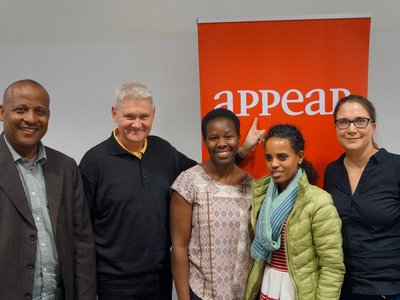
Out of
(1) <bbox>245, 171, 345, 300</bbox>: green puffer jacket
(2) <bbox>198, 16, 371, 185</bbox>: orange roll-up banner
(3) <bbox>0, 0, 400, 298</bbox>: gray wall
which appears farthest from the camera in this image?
(3) <bbox>0, 0, 400, 298</bbox>: gray wall

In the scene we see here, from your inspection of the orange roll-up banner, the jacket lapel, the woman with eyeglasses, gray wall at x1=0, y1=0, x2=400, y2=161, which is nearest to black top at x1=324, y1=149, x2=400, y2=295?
the woman with eyeglasses

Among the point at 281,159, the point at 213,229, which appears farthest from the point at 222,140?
the point at 213,229

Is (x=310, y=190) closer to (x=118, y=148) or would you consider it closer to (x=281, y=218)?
(x=281, y=218)

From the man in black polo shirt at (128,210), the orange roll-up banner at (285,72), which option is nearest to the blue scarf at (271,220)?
the man in black polo shirt at (128,210)

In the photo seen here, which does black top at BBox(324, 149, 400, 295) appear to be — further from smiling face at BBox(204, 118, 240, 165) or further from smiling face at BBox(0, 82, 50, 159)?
smiling face at BBox(0, 82, 50, 159)

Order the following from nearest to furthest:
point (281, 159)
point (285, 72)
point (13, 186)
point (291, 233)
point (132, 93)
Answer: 1. point (13, 186)
2. point (291, 233)
3. point (281, 159)
4. point (132, 93)
5. point (285, 72)

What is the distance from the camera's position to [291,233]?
1.64 m

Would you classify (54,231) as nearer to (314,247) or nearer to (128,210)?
(128,210)

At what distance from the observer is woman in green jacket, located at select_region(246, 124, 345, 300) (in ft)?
5.31

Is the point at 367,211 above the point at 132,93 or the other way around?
the other way around

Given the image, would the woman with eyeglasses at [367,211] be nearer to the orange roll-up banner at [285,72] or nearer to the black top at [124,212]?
the orange roll-up banner at [285,72]

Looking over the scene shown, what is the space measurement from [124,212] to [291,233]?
733mm

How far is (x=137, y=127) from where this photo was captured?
72.6 inches

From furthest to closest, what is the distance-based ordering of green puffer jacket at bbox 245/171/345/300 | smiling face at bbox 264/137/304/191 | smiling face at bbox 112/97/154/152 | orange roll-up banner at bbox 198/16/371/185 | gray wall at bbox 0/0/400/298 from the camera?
gray wall at bbox 0/0/400/298 < orange roll-up banner at bbox 198/16/371/185 < smiling face at bbox 112/97/154/152 < smiling face at bbox 264/137/304/191 < green puffer jacket at bbox 245/171/345/300
